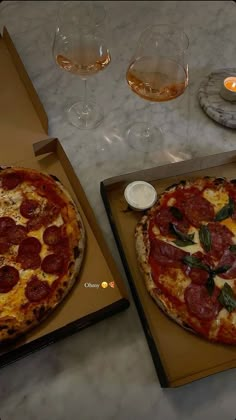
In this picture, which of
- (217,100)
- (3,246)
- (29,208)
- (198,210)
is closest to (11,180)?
(29,208)

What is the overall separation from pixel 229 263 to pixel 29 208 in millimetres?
622

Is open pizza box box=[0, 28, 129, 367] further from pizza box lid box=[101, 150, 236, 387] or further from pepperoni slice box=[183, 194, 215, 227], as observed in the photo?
pepperoni slice box=[183, 194, 215, 227]

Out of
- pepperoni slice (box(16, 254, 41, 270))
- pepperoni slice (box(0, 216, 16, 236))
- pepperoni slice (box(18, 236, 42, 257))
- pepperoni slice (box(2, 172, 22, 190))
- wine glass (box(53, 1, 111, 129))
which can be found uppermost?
wine glass (box(53, 1, 111, 129))

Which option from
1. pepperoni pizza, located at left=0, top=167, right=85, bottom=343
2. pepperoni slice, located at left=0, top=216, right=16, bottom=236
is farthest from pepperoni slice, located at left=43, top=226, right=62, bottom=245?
pepperoni slice, located at left=0, top=216, right=16, bottom=236

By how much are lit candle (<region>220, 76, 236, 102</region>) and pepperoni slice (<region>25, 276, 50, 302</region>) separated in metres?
1.03

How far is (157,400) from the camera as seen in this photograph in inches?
42.6

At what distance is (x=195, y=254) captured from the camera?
121 centimetres

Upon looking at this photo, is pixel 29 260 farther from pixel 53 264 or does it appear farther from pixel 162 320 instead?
pixel 162 320

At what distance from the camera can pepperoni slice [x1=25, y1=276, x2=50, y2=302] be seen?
110 centimetres

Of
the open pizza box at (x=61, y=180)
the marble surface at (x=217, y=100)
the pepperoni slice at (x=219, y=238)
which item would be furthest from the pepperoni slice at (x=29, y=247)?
the marble surface at (x=217, y=100)

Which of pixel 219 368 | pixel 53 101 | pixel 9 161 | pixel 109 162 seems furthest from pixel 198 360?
pixel 53 101

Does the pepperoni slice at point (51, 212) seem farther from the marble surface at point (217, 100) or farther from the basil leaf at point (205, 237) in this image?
the marble surface at point (217, 100)

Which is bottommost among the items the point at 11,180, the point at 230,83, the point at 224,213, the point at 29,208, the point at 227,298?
the point at 227,298

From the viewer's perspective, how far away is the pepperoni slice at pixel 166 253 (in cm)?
118
